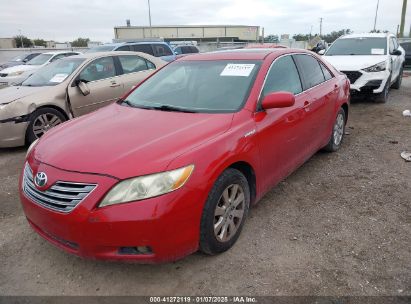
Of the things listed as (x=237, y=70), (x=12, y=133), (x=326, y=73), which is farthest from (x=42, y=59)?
(x=237, y=70)

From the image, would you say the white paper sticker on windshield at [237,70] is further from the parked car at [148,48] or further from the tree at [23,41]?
the tree at [23,41]

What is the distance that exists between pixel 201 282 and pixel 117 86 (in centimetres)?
520

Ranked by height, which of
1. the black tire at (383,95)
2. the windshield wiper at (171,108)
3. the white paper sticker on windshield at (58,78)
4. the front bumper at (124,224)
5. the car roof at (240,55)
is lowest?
the black tire at (383,95)

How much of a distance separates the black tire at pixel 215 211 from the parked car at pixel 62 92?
431cm

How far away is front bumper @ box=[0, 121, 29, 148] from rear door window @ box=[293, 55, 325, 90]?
4324 mm

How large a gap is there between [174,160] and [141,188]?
0.99 feet

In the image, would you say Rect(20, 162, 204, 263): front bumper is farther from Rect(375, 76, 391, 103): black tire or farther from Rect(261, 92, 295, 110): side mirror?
Rect(375, 76, 391, 103): black tire

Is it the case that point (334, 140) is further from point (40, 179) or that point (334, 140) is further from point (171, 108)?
point (40, 179)

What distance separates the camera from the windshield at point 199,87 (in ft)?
11.3

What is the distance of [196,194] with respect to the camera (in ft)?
8.53

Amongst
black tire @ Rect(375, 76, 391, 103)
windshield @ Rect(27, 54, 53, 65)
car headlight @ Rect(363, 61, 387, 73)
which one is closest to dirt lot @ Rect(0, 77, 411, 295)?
car headlight @ Rect(363, 61, 387, 73)

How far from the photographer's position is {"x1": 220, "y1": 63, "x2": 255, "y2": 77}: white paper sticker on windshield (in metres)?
3.64

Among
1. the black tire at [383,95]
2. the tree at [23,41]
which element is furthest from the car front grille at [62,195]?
the tree at [23,41]

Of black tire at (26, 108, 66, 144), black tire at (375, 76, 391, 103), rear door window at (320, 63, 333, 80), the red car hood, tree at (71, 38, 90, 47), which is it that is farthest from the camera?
tree at (71, 38, 90, 47)
